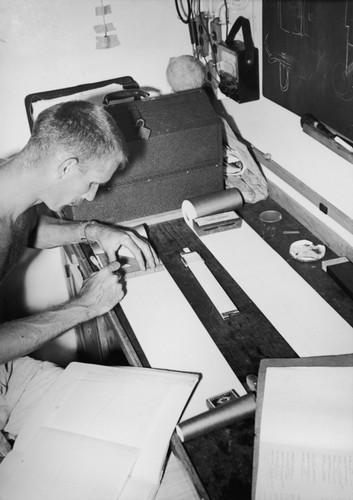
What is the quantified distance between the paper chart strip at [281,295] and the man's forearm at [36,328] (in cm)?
45

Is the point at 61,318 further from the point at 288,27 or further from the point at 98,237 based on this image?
the point at 288,27

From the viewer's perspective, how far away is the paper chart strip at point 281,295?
1.28 m

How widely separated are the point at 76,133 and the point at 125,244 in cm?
38

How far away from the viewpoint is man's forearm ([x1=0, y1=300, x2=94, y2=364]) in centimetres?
138

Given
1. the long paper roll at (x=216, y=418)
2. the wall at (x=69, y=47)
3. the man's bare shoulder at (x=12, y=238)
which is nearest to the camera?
the long paper roll at (x=216, y=418)

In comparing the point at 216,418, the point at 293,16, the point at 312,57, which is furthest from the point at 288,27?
the point at 216,418

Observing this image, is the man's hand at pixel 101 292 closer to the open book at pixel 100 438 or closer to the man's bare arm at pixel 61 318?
the man's bare arm at pixel 61 318

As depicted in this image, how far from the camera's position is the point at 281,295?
1.45 m

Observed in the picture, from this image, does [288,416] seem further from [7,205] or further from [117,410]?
[7,205]

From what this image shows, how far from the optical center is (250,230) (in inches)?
68.9

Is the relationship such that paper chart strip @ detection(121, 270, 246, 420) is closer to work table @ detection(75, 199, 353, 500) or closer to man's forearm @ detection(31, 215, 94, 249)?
work table @ detection(75, 199, 353, 500)

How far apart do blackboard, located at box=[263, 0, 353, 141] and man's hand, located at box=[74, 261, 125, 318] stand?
754 mm

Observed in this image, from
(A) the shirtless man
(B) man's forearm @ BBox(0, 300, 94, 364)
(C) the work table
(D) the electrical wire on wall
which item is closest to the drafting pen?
(C) the work table

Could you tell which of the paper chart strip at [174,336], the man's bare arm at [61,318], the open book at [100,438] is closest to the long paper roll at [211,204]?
the paper chart strip at [174,336]
